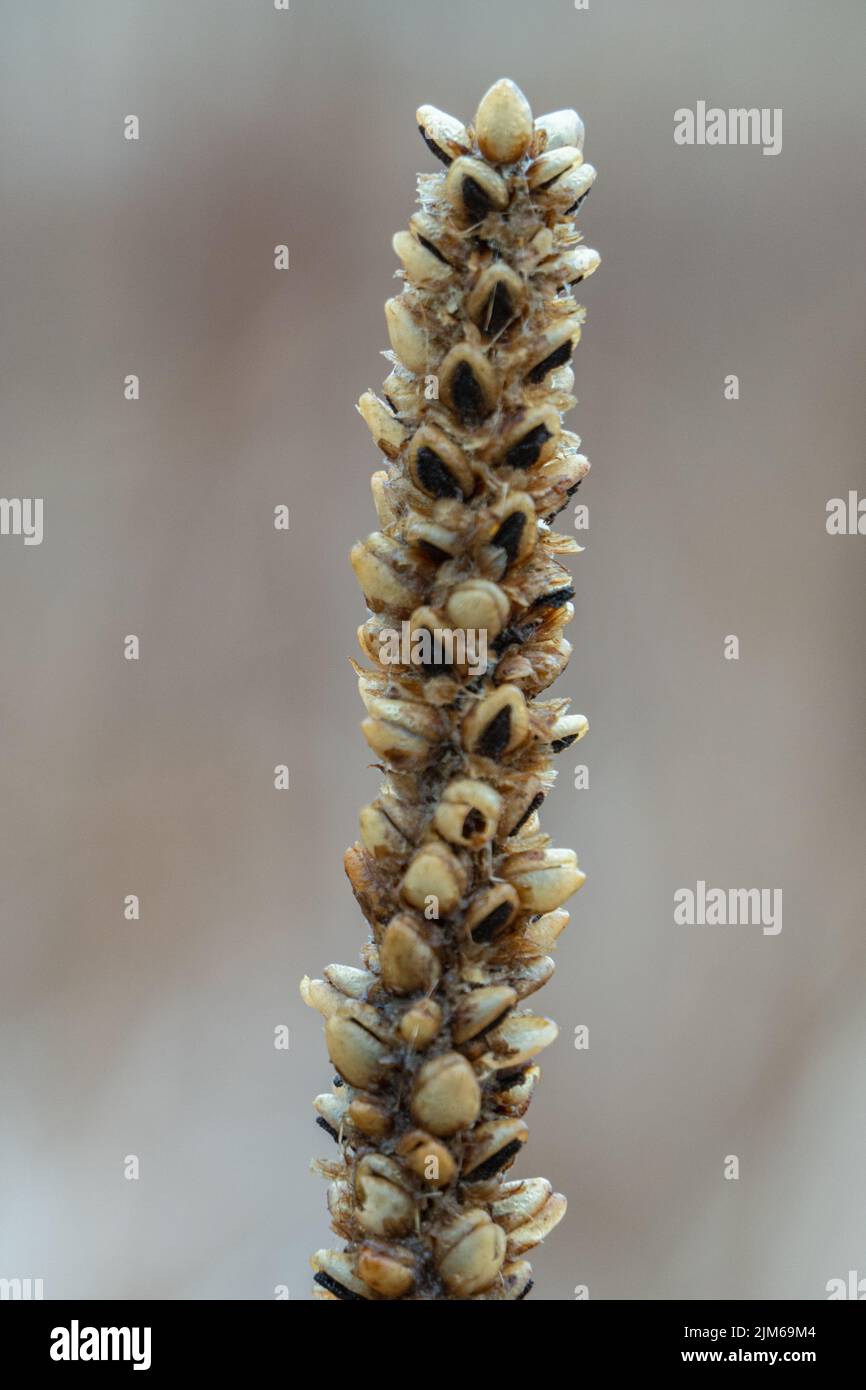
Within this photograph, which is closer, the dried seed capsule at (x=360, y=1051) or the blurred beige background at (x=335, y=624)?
the dried seed capsule at (x=360, y=1051)

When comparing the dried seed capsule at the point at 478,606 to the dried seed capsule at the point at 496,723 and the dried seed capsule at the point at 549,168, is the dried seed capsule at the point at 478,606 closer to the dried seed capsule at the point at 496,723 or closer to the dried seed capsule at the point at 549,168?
the dried seed capsule at the point at 496,723

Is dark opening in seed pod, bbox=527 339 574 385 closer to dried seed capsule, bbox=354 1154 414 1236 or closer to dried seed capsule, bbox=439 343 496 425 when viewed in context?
dried seed capsule, bbox=439 343 496 425

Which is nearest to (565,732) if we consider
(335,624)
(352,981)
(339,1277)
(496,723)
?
(496,723)

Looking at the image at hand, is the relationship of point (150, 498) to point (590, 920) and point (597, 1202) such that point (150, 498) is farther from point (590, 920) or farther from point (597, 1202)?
point (597, 1202)

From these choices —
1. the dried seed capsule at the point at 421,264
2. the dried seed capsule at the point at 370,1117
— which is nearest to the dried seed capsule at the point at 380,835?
the dried seed capsule at the point at 370,1117

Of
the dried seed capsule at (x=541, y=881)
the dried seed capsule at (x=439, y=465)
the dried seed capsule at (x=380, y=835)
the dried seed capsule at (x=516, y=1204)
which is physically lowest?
the dried seed capsule at (x=516, y=1204)

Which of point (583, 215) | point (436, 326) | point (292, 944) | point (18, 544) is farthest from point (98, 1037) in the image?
point (436, 326)

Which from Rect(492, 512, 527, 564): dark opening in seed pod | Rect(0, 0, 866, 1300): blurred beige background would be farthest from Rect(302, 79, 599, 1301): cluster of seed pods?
Rect(0, 0, 866, 1300): blurred beige background

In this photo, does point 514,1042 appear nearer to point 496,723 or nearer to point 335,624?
point 496,723
